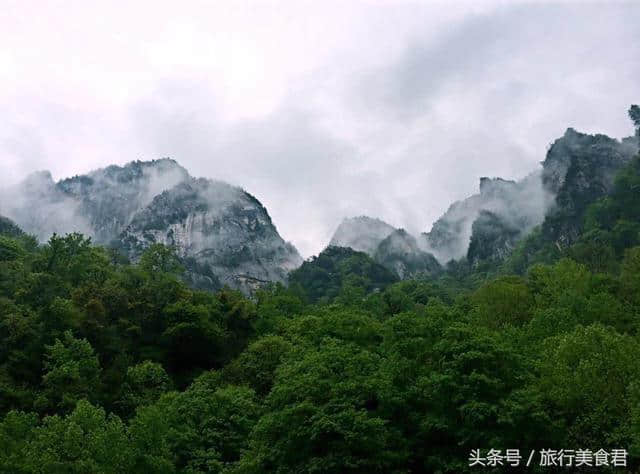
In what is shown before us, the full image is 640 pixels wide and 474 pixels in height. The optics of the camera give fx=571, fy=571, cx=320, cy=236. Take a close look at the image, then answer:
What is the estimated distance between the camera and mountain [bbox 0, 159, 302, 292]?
555ft

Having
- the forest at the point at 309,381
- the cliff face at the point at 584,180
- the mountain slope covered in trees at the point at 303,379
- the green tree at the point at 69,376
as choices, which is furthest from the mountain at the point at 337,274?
the green tree at the point at 69,376

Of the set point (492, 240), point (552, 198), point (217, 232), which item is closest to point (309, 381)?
point (552, 198)

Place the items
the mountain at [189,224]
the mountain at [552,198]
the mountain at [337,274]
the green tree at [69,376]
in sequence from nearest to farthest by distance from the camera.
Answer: the green tree at [69,376] → the mountain at [552,198] → the mountain at [337,274] → the mountain at [189,224]

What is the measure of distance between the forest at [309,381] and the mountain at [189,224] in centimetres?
9817

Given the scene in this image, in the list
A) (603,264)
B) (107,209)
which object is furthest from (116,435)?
(107,209)

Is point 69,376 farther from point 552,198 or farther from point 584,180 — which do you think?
point 552,198

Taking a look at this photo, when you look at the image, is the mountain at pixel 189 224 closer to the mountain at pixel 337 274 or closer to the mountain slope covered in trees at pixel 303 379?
the mountain at pixel 337 274

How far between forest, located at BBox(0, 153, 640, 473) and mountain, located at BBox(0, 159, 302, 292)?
98.2m

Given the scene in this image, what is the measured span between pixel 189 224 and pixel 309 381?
154 m

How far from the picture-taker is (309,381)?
28.7 metres

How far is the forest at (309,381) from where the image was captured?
84.2 ft

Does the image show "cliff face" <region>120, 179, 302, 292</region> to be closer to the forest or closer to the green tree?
the forest

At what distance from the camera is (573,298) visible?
1754 inches

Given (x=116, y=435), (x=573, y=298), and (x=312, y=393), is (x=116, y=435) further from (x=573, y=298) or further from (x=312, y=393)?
(x=573, y=298)
